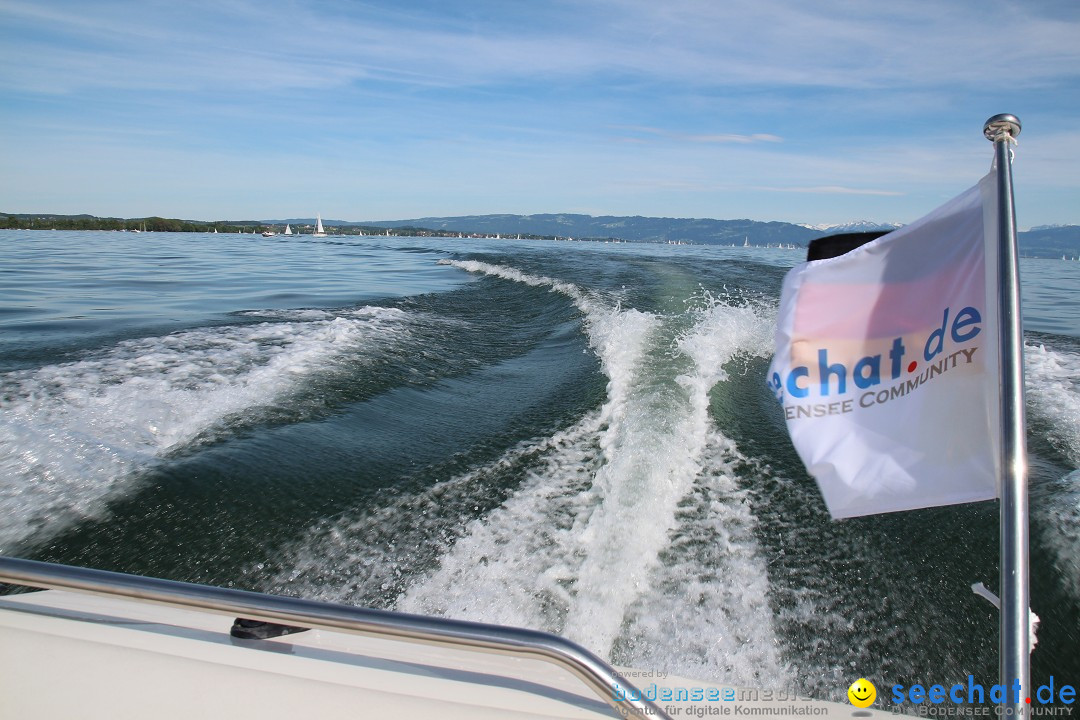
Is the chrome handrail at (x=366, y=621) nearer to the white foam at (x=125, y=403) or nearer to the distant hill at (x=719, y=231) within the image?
the white foam at (x=125, y=403)

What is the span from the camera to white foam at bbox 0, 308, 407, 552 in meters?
4.02

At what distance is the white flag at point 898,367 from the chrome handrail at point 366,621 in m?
0.89

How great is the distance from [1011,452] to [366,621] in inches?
69.0

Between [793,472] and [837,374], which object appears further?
[793,472]

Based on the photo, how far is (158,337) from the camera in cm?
788

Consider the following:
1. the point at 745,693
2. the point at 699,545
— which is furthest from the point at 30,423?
the point at 745,693

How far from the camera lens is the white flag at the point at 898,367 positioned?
1780 millimetres

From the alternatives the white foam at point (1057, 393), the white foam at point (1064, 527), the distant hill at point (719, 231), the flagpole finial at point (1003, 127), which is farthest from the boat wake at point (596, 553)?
the distant hill at point (719, 231)

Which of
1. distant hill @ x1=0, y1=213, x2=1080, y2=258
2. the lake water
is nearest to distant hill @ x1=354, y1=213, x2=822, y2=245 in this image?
distant hill @ x1=0, y1=213, x2=1080, y2=258

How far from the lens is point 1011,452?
1532 mm

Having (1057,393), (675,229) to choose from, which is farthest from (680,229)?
(1057,393)

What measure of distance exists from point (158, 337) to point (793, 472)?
784 centimetres

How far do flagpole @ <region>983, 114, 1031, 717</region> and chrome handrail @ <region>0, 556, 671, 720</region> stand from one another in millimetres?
869

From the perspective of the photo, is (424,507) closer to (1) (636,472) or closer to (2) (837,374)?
(1) (636,472)
